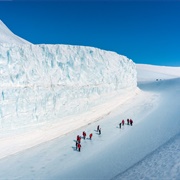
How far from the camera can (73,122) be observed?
16.3 meters

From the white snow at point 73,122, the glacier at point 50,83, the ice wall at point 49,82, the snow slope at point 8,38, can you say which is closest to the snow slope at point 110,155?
the white snow at point 73,122

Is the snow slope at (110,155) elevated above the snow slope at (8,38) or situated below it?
below

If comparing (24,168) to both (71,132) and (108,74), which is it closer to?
(71,132)

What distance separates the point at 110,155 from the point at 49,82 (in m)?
6.53

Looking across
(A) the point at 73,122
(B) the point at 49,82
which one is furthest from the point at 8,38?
(A) the point at 73,122

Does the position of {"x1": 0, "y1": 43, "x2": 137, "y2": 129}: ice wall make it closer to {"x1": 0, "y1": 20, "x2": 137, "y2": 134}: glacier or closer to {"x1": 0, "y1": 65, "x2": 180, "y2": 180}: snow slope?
{"x1": 0, "y1": 20, "x2": 137, "y2": 134}: glacier

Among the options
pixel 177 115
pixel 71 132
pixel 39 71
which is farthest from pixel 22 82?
pixel 177 115

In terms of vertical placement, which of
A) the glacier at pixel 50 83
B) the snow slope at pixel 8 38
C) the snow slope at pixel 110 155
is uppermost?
the snow slope at pixel 8 38

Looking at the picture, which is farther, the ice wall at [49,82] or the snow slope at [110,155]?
the ice wall at [49,82]

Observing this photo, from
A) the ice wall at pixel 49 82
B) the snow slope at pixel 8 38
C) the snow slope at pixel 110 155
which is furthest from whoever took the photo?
the snow slope at pixel 8 38

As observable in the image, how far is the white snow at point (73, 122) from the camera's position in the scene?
33.1ft

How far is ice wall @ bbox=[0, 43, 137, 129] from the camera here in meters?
13.4

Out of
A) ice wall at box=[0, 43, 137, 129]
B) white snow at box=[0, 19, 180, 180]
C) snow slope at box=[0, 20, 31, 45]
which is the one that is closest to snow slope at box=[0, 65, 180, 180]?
white snow at box=[0, 19, 180, 180]

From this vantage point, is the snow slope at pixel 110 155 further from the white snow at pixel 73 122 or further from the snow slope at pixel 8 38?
the snow slope at pixel 8 38
